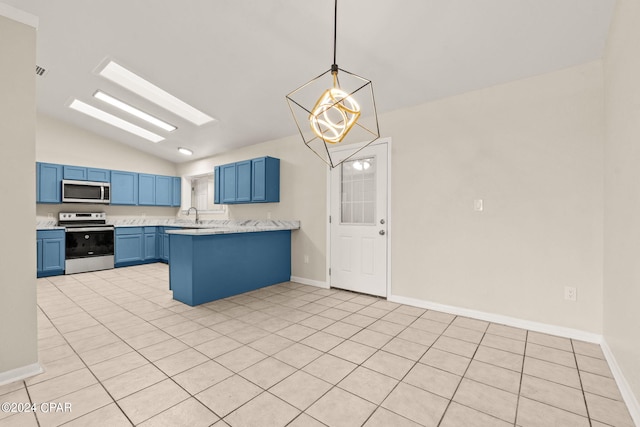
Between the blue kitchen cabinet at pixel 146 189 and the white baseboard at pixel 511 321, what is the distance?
584cm

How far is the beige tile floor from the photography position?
1.55 meters

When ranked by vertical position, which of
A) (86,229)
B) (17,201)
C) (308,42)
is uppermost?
(308,42)

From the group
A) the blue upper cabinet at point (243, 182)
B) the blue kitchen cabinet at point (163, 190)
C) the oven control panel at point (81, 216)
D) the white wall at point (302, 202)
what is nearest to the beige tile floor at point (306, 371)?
the white wall at point (302, 202)

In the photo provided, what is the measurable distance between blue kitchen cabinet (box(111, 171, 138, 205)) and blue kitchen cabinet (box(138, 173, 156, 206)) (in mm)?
83

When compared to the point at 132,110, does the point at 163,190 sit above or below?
below

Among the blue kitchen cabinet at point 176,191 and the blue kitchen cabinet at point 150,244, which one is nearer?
the blue kitchen cabinet at point 150,244

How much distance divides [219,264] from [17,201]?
202 cm

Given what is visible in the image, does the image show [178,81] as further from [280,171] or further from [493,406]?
[493,406]

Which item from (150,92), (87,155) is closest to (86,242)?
(87,155)

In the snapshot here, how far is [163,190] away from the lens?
678 centimetres

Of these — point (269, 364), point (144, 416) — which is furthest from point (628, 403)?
point (144, 416)

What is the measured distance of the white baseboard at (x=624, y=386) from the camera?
4.94 ft

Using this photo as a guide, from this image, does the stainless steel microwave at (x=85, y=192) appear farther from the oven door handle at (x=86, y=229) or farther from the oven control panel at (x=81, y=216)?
the oven door handle at (x=86, y=229)

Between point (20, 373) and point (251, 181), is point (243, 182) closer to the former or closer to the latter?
point (251, 181)
